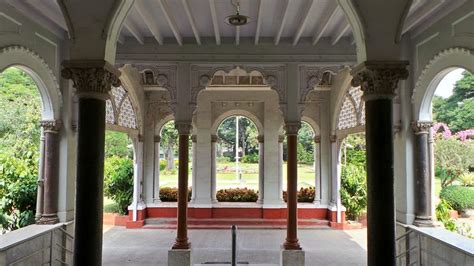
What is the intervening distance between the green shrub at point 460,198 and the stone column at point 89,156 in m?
12.8

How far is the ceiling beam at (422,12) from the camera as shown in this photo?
538 cm

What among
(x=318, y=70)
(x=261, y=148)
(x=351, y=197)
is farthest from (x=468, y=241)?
(x=261, y=148)

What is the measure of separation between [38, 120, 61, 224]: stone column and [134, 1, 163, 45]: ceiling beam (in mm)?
2249

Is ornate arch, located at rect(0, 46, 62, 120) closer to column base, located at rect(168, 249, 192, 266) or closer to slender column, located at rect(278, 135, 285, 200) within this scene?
column base, located at rect(168, 249, 192, 266)

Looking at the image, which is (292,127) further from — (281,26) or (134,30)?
(134,30)

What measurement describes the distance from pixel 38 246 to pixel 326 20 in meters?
5.67

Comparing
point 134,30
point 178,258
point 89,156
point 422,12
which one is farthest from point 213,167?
point 89,156

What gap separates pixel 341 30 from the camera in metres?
6.66

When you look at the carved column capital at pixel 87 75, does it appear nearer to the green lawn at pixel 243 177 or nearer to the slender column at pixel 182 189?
the slender column at pixel 182 189

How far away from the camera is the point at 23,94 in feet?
41.7

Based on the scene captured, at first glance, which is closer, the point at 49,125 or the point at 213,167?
the point at 49,125

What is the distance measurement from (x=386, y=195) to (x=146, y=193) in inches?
381

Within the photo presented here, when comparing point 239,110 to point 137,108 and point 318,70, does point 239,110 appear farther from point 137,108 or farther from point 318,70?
point 318,70

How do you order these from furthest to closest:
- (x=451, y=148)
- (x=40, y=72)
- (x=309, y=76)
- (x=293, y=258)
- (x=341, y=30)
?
(x=451, y=148) < (x=309, y=76) < (x=293, y=258) < (x=341, y=30) < (x=40, y=72)
